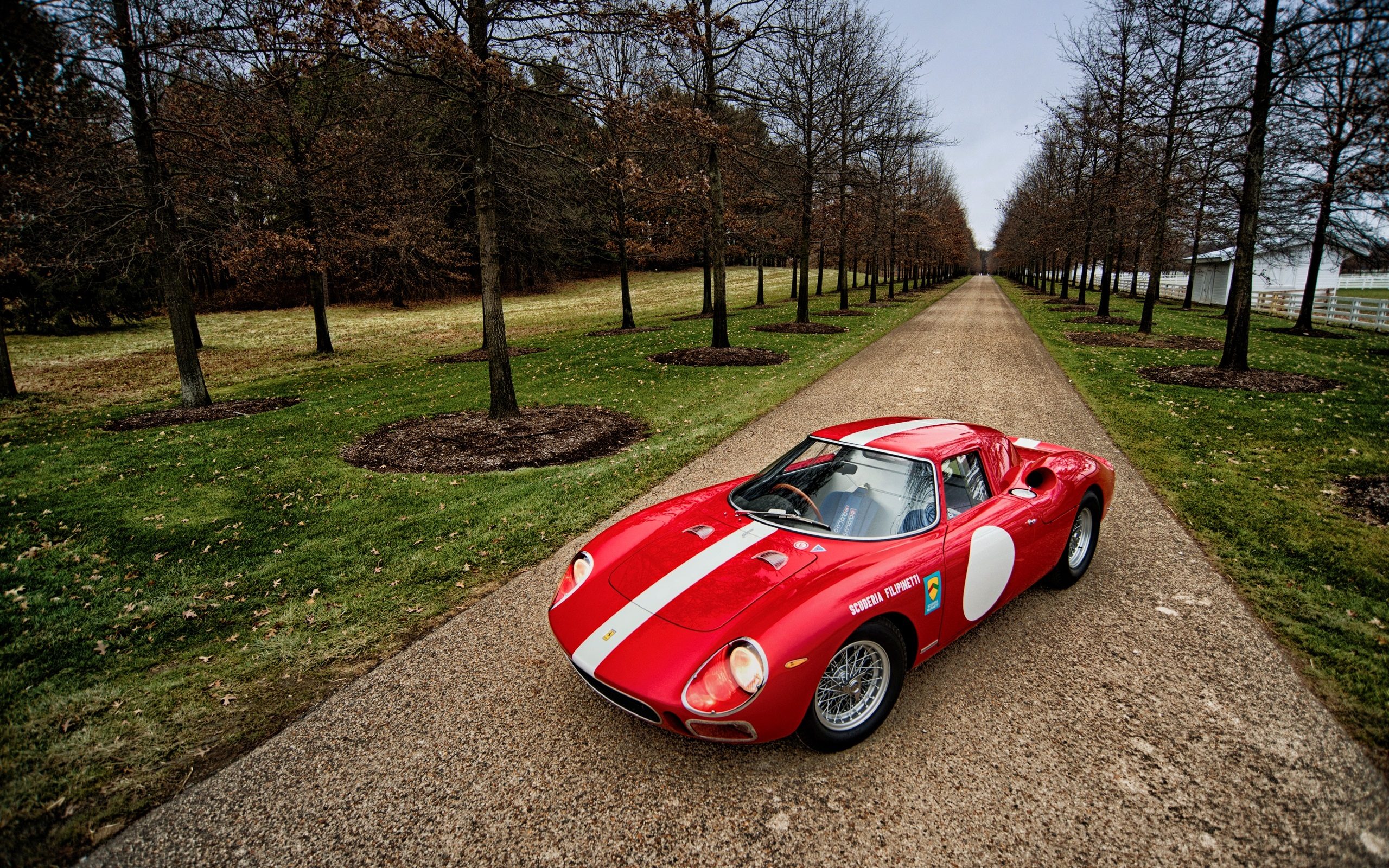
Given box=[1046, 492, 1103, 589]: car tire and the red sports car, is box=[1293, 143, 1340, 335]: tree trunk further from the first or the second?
the red sports car

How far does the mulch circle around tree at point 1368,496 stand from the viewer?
5.65 m

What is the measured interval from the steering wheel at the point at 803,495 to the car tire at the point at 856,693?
73cm

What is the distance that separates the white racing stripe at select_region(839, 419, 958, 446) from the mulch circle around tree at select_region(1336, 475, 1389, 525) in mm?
4601

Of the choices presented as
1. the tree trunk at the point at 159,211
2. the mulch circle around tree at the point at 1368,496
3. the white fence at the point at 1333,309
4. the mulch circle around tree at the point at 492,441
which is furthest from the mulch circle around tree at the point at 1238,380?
the tree trunk at the point at 159,211

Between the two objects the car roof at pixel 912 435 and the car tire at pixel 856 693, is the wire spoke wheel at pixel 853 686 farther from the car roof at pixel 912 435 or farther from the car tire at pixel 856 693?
the car roof at pixel 912 435

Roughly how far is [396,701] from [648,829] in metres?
1.80

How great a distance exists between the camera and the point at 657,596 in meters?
3.21

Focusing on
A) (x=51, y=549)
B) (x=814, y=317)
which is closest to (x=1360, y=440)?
(x=51, y=549)

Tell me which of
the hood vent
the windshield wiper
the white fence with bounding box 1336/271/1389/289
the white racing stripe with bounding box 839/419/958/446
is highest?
the white fence with bounding box 1336/271/1389/289

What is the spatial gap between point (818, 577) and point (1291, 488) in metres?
6.53

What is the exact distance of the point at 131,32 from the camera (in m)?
9.30

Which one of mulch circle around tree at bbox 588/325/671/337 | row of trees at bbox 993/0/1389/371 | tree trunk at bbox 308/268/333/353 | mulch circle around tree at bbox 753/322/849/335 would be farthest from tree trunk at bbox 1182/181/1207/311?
tree trunk at bbox 308/268/333/353

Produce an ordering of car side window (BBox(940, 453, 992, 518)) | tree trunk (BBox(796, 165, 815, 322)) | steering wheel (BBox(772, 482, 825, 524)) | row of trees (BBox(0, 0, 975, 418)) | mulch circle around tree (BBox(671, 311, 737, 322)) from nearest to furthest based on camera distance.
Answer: steering wheel (BBox(772, 482, 825, 524)), car side window (BBox(940, 453, 992, 518)), row of trees (BBox(0, 0, 975, 418)), tree trunk (BBox(796, 165, 815, 322)), mulch circle around tree (BBox(671, 311, 737, 322))

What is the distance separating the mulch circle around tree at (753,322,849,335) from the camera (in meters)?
20.1
